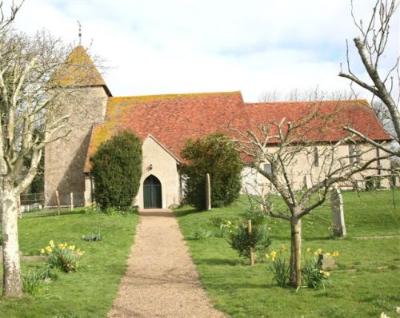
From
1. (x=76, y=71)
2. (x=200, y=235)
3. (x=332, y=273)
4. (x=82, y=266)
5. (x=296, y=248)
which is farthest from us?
(x=76, y=71)

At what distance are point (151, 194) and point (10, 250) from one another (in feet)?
75.7

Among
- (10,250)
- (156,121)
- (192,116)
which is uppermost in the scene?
(192,116)

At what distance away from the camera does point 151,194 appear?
109ft

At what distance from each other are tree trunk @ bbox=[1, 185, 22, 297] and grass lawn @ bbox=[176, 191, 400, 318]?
13.7 ft

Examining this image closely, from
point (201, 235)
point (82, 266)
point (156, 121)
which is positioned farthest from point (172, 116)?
point (82, 266)

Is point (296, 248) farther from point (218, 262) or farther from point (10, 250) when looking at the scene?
point (10, 250)

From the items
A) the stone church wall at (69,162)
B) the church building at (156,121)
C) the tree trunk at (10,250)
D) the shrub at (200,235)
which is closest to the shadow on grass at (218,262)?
the shrub at (200,235)

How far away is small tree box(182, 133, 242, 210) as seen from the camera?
2757cm

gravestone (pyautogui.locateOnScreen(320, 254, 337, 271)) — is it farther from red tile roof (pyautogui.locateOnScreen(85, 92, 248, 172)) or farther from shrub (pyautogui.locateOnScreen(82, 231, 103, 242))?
red tile roof (pyautogui.locateOnScreen(85, 92, 248, 172))

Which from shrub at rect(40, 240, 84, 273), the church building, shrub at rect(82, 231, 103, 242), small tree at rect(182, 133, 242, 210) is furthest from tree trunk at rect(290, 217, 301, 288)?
the church building

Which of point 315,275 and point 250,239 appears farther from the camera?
point 250,239

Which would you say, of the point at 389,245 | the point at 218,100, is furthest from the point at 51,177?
the point at 389,245

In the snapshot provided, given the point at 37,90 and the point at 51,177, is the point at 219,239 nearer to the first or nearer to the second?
the point at 37,90

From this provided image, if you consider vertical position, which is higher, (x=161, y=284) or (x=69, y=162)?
(x=69, y=162)
